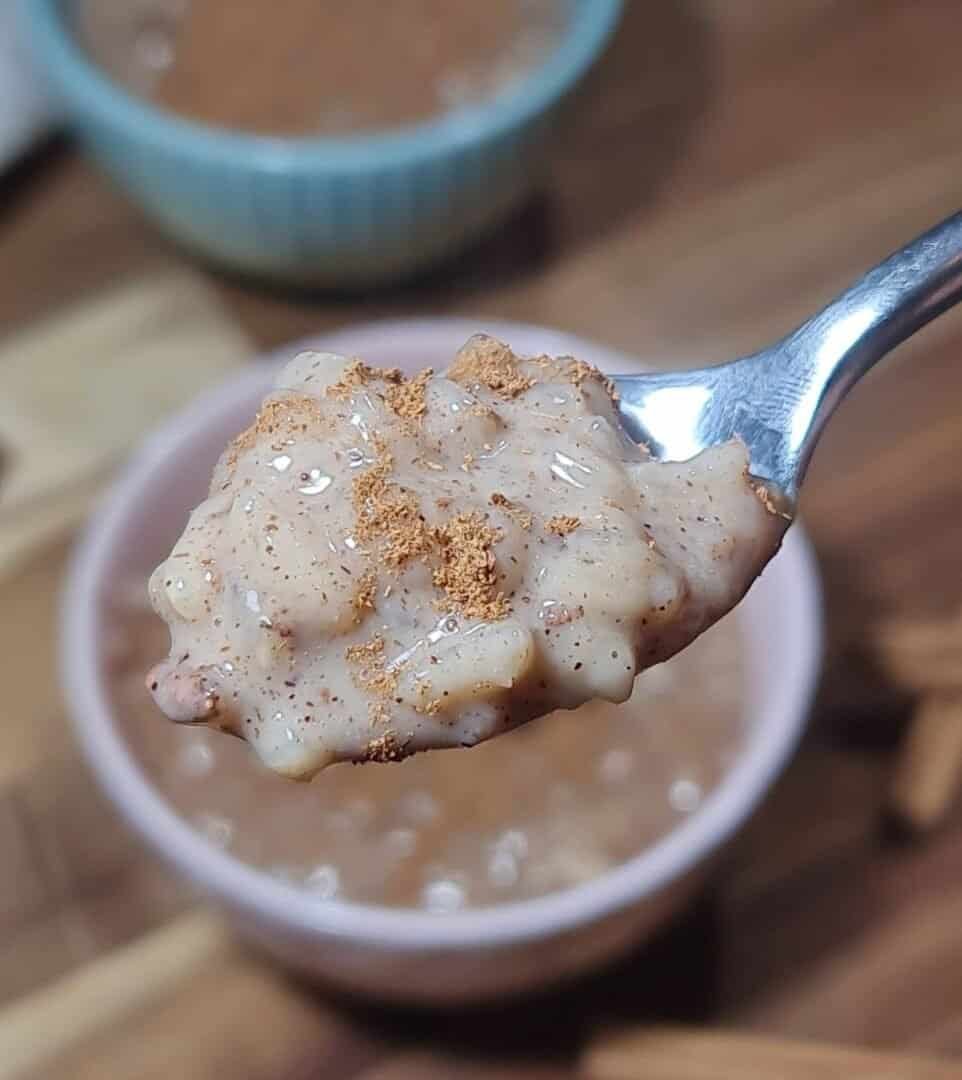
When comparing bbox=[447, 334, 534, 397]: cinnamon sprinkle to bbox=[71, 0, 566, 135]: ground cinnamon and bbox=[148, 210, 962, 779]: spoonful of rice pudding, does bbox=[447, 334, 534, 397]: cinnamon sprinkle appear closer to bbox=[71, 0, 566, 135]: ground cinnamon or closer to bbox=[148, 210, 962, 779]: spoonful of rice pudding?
bbox=[148, 210, 962, 779]: spoonful of rice pudding

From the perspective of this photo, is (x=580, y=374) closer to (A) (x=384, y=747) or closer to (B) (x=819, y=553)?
(A) (x=384, y=747)

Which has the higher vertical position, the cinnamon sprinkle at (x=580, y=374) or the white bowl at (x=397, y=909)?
the cinnamon sprinkle at (x=580, y=374)

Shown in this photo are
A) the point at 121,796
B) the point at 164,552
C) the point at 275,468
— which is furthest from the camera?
the point at 164,552

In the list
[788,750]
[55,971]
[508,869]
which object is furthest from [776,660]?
[55,971]

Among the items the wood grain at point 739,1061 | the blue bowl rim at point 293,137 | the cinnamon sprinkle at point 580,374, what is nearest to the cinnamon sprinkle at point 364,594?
the cinnamon sprinkle at point 580,374

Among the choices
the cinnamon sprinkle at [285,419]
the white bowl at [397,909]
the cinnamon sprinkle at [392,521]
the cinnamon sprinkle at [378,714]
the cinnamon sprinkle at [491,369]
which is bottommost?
the white bowl at [397,909]

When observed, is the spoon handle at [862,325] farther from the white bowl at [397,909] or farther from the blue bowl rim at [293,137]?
the blue bowl rim at [293,137]

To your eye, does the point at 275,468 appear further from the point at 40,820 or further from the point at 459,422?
the point at 40,820
